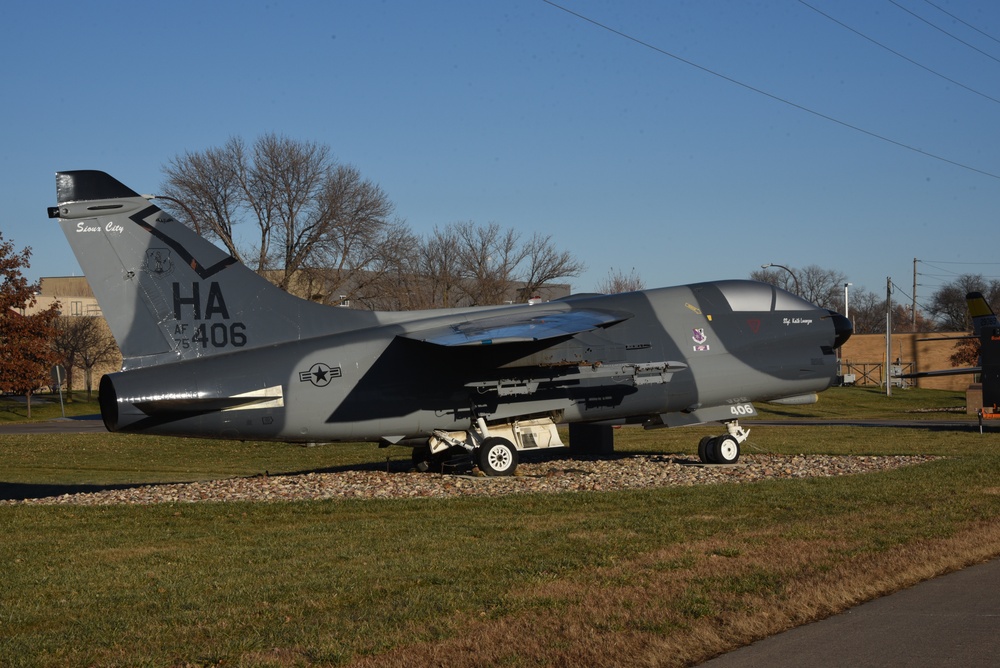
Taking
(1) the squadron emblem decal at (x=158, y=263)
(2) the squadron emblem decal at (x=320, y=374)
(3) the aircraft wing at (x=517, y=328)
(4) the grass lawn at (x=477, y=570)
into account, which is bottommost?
(4) the grass lawn at (x=477, y=570)

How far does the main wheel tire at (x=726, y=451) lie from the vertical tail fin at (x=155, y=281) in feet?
30.7

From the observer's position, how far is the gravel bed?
58.7ft

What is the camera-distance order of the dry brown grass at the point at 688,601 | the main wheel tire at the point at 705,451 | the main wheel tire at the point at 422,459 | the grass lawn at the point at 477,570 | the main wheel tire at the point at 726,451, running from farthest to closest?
the main wheel tire at the point at 422,459 < the main wheel tire at the point at 705,451 < the main wheel tire at the point at 726,451 < the grass lawn at the point at 477,570 < the dry brown grass at the point at 688,601

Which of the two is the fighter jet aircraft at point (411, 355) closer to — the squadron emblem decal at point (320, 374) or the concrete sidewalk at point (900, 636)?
the squadron emblem decal at point (320, 374)

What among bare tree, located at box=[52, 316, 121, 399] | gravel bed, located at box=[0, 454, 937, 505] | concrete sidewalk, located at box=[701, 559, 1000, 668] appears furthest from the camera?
bare tree, located at box=[52, 316, 121, 399]

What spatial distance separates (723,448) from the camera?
70.8 feet

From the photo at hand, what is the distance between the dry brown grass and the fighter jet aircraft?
7047 millimetres

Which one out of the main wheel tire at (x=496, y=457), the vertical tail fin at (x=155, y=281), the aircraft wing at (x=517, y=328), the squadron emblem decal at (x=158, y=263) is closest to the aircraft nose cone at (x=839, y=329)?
the aircraft wing at (x=517, y=328)

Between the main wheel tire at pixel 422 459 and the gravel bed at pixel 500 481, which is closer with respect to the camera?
the gravel bed at pixel 500 481

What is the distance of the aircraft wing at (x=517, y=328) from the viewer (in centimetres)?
1711

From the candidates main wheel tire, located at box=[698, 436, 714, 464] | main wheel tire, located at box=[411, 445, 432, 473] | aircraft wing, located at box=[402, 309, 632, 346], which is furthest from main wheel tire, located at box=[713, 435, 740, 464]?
main wheel tire, located at box=[411, 445, 432, 473]

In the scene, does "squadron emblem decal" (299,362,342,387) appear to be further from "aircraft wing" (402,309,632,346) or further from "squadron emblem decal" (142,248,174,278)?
"squadron emblem decal" (142,248,174,278)

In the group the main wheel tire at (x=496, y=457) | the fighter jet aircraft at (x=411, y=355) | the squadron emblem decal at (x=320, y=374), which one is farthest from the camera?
the main wheel tire at (x=496, y=457)

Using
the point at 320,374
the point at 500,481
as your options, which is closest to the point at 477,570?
the point at 320,374
